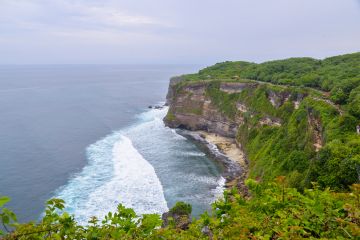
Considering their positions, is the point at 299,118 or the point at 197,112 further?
the point at 197,112

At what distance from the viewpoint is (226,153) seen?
2908 inches

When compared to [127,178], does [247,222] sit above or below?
above

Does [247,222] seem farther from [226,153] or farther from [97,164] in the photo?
[226,153]

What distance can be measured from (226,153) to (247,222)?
6506 centimetres

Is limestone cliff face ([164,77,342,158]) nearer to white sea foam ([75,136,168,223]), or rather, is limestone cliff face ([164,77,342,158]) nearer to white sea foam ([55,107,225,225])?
white sea foam ([55,107,225,225])

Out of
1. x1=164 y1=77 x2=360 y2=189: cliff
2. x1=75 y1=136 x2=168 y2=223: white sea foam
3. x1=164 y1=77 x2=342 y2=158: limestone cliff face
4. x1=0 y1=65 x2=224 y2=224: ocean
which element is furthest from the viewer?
x1=164 y1=77 x2=342 y2=158: limestone cliff face

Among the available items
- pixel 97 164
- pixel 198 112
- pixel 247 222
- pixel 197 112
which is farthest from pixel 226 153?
pixel 247 222

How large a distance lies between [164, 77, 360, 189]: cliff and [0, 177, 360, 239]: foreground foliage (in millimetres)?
25614

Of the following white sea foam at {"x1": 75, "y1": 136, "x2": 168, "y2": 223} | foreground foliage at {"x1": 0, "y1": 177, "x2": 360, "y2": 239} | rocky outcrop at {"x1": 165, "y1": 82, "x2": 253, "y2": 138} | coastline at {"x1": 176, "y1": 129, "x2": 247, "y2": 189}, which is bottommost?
white sea foam at {"x1": 75, "y1": 136, "x2": 168, "y2": 223}

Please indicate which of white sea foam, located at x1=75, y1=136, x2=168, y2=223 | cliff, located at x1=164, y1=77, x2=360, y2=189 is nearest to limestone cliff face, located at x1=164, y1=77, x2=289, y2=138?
cliff, located at x1=164, y1=77, x2=360, y2=189

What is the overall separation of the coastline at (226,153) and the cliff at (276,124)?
6.42ft

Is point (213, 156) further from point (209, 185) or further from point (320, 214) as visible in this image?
point (320, 214)

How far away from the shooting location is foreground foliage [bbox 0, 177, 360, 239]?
7.52 m

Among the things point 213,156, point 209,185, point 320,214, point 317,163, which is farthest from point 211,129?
point 320,214
